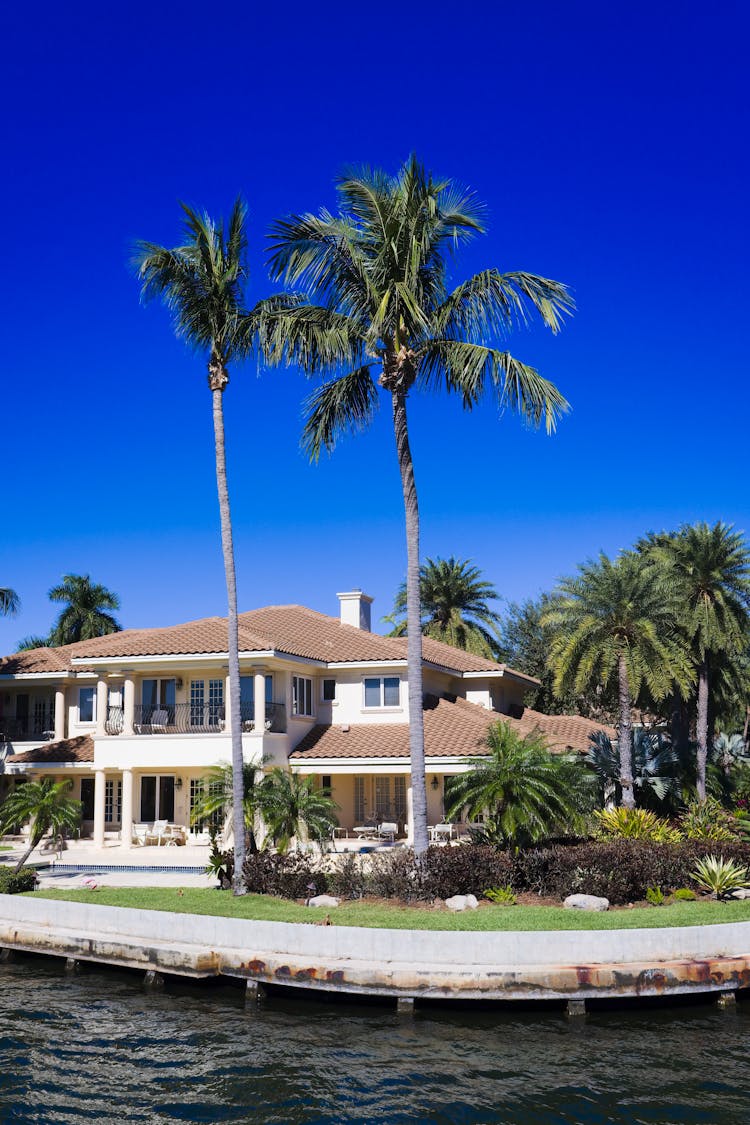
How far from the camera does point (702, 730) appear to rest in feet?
123

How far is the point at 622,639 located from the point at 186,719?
14783 mm

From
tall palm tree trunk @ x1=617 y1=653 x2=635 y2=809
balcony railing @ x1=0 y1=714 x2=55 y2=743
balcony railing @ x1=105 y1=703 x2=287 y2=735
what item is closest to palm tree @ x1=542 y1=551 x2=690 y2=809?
tall palm tree trunk @ x1=617 y1=653 x2=635 y2=809

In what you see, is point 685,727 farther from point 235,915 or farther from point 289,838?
point 235,915

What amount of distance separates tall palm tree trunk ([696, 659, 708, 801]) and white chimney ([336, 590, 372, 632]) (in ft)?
45.2

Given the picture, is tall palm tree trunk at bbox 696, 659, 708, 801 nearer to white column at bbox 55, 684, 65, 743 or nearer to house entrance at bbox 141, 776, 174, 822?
house entrance at bbox 141, 776, 174, 822

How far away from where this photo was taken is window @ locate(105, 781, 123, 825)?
127ft

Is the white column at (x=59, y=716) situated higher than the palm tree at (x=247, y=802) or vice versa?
the white column at (x=59, y=716)

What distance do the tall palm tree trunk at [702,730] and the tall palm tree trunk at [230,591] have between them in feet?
61.5

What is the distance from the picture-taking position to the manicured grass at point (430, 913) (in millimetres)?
17984

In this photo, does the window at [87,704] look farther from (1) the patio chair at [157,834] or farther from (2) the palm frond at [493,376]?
(2) the palm frond at [493,376]

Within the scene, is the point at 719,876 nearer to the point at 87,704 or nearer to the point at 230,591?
the point at 230,591

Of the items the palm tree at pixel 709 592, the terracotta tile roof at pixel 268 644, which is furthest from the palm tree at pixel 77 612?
the palm tree at pixel 709 592

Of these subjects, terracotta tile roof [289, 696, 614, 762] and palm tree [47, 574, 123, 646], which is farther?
palm tree [47, 574, 123, 646]

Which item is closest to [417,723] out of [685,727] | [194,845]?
[194,845]
